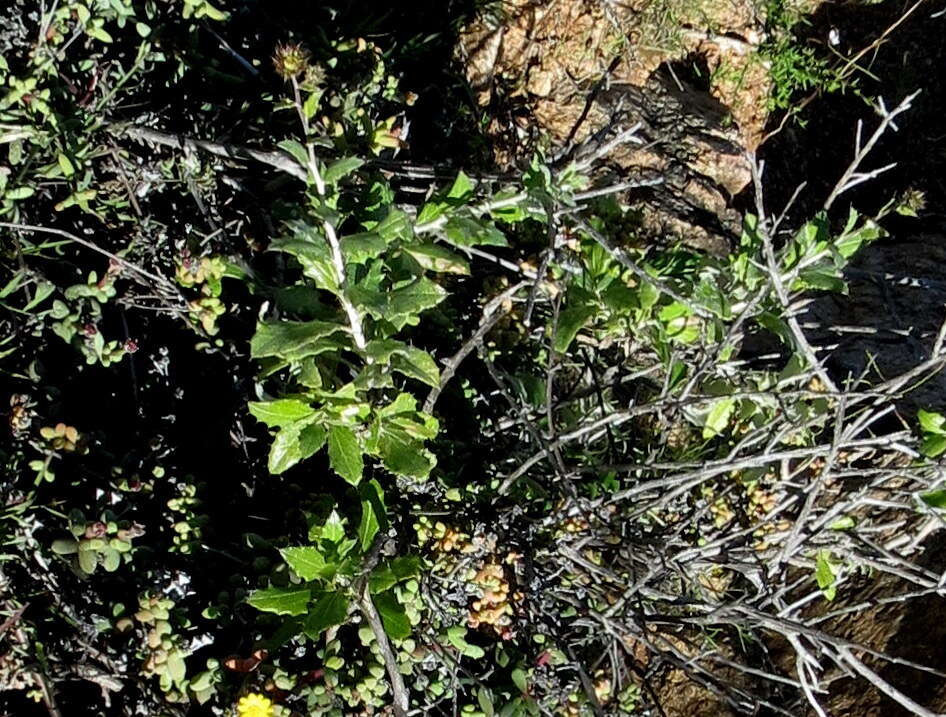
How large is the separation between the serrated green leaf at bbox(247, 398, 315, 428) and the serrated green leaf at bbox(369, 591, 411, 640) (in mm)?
398

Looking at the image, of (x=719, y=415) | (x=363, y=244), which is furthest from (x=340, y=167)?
(x=719, y=415)

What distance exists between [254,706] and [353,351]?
2.34ft

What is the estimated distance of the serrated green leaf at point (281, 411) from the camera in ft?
5.62

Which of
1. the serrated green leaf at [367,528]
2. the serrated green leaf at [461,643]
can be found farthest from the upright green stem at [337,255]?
the serrated green leaf at [461,643]

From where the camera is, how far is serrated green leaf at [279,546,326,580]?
170 centimetres

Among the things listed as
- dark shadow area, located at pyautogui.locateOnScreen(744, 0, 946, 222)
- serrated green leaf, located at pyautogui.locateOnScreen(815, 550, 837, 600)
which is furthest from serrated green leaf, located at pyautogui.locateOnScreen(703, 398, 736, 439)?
dark shadow area, located at pyautogui.locateOnScreen(744, 0, 946, 222)

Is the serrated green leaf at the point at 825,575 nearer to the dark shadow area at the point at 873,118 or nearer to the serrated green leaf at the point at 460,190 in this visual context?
the serrated green leaf at the point at 460,190

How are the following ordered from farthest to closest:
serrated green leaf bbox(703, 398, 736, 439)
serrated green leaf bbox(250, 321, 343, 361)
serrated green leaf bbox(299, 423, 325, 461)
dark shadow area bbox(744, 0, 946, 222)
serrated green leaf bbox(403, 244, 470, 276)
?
dark shadow area bbox(744, 0, 946, 222)
serrated green leaf bbox(703, 398, 736, 439)
serrated green leaf bbox(403, 244, 470, 276)
serrated green leaf bbox(299, 423, 325, 461)
serrated green leaf bbox(250, 321, 343, 361)

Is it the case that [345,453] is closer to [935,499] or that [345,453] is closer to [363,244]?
[363,244]

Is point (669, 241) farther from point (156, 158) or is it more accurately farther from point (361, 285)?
point (156, 158)

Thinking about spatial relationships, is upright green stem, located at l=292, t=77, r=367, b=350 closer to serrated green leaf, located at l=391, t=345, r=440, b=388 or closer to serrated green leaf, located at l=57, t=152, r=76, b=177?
serrated green leaf, located at l=391, t=345, r=440, b=388

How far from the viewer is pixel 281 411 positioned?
68.5 inches

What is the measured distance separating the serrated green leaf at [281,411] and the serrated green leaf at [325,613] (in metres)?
0.35

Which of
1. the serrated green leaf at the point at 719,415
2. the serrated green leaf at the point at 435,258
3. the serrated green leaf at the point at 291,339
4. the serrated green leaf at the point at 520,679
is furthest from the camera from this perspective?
the serrated green leaf at the point at 719,415
